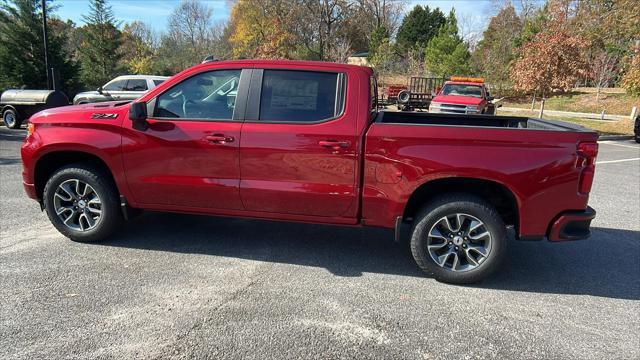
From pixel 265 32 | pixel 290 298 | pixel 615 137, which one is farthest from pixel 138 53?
pixel 290 298

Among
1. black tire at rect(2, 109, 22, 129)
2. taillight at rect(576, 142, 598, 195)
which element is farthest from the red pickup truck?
black tire at rect(2, 109, 22, 129)

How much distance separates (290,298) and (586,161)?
2732 mm

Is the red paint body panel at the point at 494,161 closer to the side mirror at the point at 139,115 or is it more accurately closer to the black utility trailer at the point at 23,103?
the side mirror at the point at 139,115

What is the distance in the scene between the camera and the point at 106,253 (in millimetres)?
4430

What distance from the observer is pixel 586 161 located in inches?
146

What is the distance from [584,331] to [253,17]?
4397 cm

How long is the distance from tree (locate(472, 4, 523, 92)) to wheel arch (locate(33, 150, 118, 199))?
37.5m

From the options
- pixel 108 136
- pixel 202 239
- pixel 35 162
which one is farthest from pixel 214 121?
pixel 35 162

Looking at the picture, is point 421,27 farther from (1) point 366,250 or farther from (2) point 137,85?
(1) point 366,250

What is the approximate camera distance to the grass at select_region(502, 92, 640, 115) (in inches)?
1230

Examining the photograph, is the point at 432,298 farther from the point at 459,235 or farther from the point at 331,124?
the point at 331,124

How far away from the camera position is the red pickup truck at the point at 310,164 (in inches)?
149

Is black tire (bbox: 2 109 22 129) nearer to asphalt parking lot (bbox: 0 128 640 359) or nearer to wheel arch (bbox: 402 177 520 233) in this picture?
asphalt parking lot (bbox: 0 128 640 359)

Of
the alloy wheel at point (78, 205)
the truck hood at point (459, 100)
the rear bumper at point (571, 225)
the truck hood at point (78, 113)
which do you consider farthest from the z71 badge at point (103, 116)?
the truck hood at point (459, 100)
